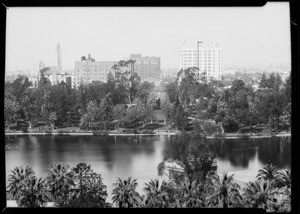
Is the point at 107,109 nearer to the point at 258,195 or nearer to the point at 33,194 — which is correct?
the point at 33,194

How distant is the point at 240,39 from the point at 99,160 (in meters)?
2.39

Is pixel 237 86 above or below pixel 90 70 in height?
below

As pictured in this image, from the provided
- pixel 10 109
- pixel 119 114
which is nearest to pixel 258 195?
pixel 119 114

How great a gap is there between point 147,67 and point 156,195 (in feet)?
4.87

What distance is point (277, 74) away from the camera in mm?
4406

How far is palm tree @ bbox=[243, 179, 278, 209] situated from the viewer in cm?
332

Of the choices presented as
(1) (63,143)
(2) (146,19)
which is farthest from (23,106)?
(2) (146,19)

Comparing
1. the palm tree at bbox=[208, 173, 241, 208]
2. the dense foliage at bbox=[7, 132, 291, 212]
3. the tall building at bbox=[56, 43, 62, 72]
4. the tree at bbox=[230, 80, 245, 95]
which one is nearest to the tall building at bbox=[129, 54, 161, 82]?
the tall building at bbox=[56, 43, 62, 72]

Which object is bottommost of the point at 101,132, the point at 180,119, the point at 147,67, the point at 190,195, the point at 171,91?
the point at 190,195

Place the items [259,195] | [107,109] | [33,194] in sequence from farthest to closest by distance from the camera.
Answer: [107,109] < [33,194] < [259,195]

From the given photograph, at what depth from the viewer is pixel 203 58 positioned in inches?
171

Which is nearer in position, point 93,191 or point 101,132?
point 93,191

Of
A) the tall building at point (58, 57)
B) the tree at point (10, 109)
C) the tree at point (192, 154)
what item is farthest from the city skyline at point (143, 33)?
the tree at point (192, 154)
